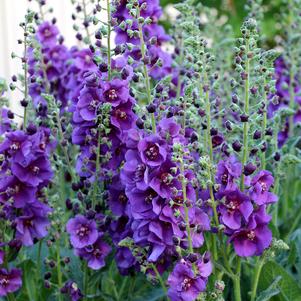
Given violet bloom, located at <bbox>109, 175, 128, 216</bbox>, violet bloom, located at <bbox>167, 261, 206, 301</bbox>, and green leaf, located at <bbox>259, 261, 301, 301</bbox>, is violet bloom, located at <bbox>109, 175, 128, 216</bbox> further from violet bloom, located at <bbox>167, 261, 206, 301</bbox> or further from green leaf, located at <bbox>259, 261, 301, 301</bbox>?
green leaf, located at <bbox>259, 261, 301, 301</bbox>

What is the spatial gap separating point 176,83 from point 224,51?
0.46m

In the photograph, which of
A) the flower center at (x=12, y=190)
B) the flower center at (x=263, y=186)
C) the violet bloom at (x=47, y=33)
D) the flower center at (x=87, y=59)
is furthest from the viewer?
the violet bloom at (x=47, y=33)

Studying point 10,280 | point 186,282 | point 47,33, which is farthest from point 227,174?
point 47,33

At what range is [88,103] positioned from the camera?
1.87 metres

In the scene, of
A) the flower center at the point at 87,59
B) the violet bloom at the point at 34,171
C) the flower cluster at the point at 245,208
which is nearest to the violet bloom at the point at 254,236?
the flower cluster at the point at 245,208

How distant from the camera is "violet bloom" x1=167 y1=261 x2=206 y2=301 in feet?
5.63

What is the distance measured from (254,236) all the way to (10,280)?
68 centimetres

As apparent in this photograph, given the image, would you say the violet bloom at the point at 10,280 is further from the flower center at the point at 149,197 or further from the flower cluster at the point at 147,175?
the flower center at the point at 149,197

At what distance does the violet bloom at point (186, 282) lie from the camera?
171 cm

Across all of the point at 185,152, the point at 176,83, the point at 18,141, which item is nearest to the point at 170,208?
the point at 185,152

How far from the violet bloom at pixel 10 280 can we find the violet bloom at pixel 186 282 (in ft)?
1.66

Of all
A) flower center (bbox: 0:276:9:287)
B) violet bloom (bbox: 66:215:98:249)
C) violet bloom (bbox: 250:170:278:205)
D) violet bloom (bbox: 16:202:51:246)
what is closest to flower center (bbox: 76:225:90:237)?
violet bloom (bbox: 66:215:98:249)

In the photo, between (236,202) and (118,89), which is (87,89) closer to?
(118,89)

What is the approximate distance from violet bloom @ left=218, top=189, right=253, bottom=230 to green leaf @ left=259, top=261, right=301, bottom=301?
0.30 meters
